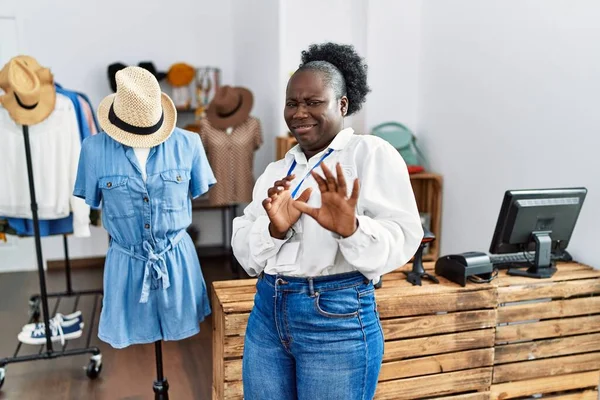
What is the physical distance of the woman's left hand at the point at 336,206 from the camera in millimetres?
1195

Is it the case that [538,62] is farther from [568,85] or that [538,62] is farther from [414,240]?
[414,240]

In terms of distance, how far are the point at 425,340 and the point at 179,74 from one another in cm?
374

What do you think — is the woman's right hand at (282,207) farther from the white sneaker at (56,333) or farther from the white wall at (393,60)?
the white wall at (393,60)

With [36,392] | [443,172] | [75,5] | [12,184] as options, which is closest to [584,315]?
[443,172]

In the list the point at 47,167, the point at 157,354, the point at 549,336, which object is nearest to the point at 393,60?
the point at 549,336

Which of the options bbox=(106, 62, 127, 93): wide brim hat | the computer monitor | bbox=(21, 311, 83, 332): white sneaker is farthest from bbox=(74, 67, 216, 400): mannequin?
bbox=(106, 62, 127, 93): wide brim hat

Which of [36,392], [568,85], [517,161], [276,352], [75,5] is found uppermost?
[75,5]

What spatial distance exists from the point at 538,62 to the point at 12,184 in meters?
2.98

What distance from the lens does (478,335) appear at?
7.89 feet

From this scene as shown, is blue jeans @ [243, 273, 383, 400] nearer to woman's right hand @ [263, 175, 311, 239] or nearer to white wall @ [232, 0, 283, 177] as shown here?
woman's right hand @ [263, 175, 311, 239]

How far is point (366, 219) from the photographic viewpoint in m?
1.27

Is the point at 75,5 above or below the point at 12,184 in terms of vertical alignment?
above

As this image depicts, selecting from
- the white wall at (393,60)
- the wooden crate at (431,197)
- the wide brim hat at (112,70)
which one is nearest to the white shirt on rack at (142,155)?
the wooden crate at (431,197)

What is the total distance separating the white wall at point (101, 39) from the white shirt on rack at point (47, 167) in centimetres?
228
